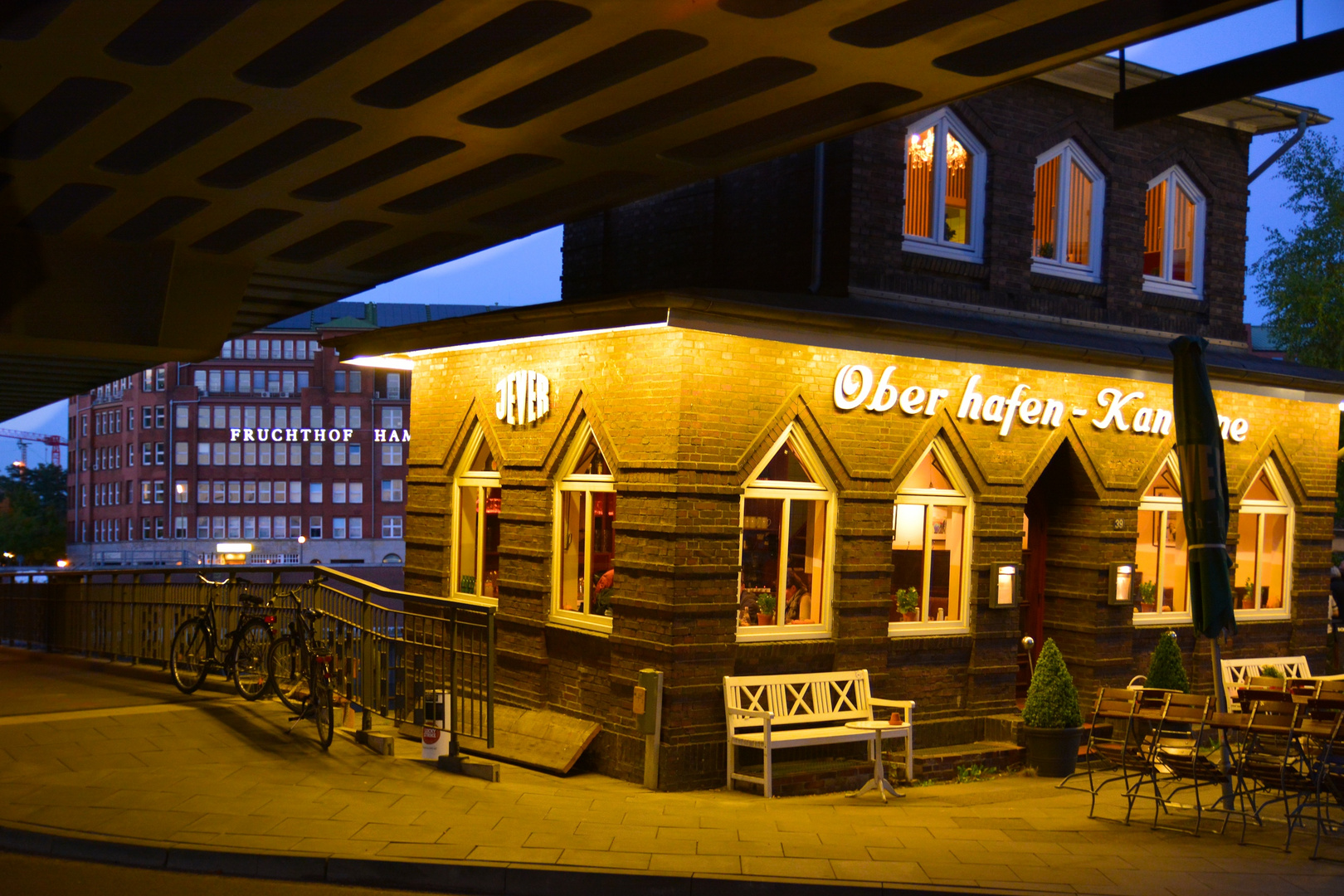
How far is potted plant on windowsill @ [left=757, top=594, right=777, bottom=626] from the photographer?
11.8m

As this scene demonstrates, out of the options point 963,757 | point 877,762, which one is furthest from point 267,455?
point 877,762

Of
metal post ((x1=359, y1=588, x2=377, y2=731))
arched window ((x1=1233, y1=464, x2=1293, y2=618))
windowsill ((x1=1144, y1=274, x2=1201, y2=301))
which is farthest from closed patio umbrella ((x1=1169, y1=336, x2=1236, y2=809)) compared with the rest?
metal post ((x1=359, y1=588, x2=377, y2=731))

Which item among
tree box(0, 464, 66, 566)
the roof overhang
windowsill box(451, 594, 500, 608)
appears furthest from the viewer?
tree box(0, 464, 66, 566)

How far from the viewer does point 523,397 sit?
43.0 feet

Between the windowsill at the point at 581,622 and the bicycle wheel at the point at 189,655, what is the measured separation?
145 inches

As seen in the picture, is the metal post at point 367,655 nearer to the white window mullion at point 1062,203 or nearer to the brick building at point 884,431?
the brick building at point 884,431

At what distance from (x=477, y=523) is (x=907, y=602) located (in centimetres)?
517

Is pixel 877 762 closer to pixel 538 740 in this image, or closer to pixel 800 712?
pixel 800 712

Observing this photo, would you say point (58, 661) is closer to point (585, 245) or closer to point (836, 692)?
point (585, 245)

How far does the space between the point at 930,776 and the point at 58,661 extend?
11307mm

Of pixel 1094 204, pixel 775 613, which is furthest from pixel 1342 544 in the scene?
pixel 775 613

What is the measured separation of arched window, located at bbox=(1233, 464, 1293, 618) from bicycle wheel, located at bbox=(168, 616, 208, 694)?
12965mm

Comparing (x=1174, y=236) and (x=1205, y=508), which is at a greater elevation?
(x=1174, y=236)

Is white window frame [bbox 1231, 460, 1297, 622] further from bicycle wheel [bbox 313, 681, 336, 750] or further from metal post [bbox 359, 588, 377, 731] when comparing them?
bicycle wheel [bbox 313, 681, 336, 750]
